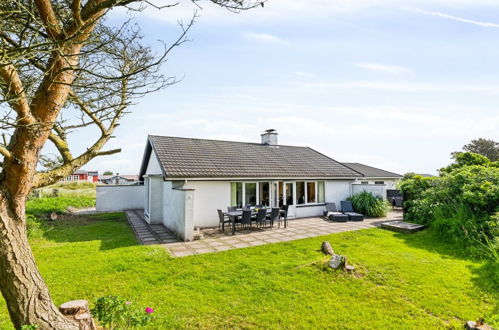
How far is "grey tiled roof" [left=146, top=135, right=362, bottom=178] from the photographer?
13.1m

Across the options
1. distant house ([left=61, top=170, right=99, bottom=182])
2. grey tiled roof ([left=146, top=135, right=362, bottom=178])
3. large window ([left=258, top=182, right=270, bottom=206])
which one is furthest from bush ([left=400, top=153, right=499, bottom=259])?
distant house ([left=61, top=170, right=99, bottom=182])

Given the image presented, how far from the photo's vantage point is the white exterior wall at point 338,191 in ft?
56.8

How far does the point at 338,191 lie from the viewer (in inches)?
699

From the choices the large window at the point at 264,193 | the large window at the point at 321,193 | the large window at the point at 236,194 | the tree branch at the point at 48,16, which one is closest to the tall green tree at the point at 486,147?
the large window at the point at 321,193

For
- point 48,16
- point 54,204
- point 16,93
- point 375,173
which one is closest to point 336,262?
point 16,93

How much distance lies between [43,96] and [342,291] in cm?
645

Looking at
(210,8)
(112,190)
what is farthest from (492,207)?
(112,190)

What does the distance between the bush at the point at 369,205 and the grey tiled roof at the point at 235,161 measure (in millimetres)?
1834

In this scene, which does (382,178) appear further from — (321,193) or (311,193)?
(311,193)

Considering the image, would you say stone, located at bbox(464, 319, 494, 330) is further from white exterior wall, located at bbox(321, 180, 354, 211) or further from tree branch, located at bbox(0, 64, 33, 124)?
white exterior wall, located at bbox(321, 180, 354, 211)

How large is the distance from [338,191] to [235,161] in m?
7.86

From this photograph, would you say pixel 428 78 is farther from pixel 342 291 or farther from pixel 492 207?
pixel 342 291

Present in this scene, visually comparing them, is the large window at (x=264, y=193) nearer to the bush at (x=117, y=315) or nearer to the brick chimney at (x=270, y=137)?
the brick chimney at (x=270, y=137)

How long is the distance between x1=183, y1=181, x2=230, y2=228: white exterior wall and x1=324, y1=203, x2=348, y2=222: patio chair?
6.33 metres
